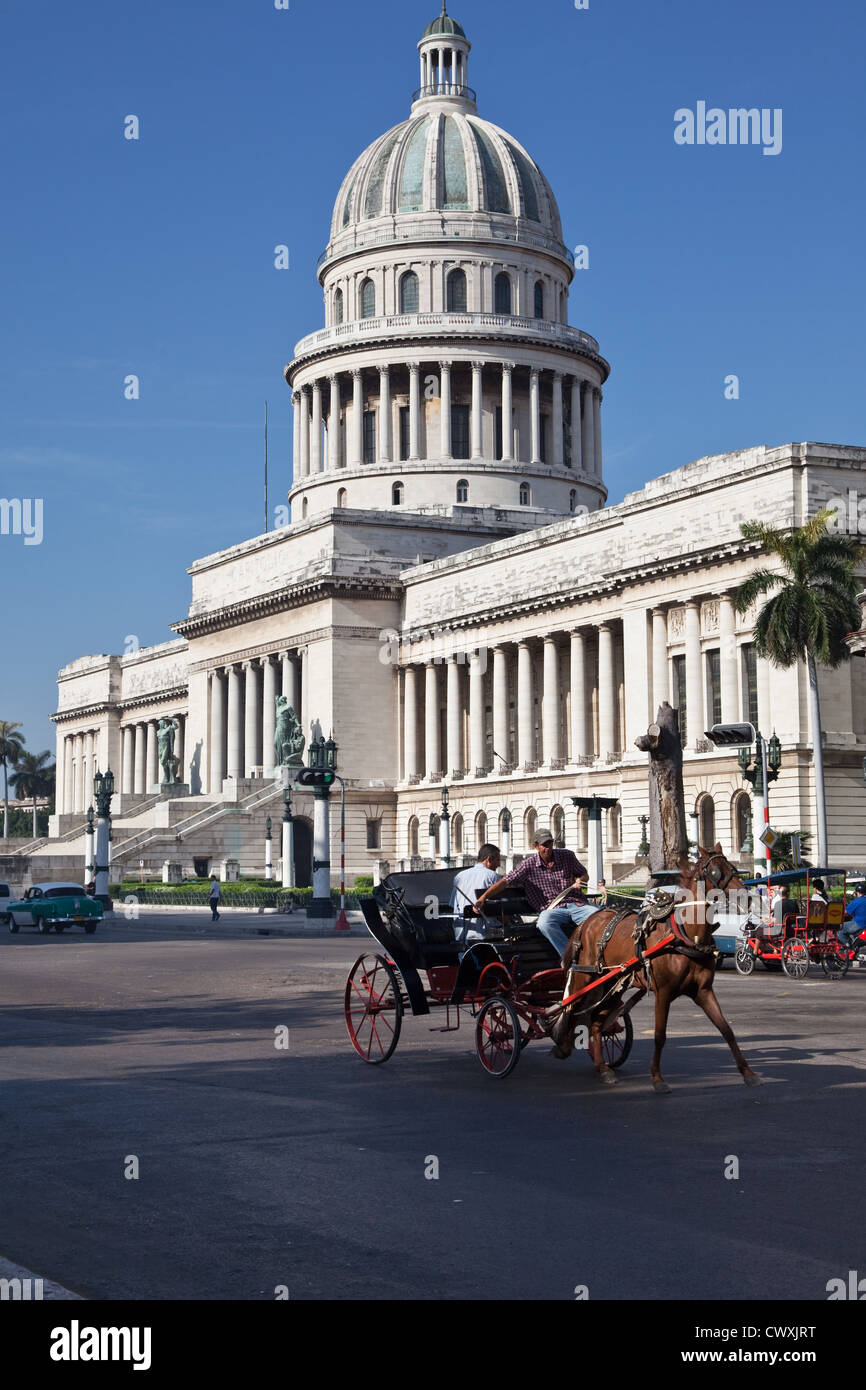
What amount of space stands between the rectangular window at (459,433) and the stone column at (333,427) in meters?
7.07

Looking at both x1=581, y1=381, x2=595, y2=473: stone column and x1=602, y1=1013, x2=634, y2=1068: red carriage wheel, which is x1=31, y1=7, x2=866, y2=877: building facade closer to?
x1=581, y1=381, x2=595, y2=473: stone column

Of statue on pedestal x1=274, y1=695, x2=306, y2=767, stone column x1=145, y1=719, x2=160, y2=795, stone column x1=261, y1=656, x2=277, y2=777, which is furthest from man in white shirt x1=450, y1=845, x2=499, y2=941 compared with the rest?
stone column x1=145, y1=719, x2=160, y2=795

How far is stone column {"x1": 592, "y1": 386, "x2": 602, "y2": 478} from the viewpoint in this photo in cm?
10394

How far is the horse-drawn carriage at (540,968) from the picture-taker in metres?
13.9

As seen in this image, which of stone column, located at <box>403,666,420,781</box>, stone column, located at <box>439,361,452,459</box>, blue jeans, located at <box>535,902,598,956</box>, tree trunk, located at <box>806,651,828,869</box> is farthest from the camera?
stone column, located at <box>439,361,452,459</box>

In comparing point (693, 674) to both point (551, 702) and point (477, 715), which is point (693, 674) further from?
point (477, 715)

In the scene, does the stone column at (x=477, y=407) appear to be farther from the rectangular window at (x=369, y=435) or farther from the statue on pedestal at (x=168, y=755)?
the statue on pedestal at (x=168, y=755)

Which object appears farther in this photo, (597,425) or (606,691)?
(597,425)

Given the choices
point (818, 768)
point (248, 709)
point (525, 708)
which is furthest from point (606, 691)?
point (248, 709)

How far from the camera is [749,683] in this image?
61656mm

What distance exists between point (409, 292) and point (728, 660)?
1831 inches

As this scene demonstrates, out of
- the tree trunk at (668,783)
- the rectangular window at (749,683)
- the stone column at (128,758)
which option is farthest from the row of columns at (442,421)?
the tree trunk at (668,783)

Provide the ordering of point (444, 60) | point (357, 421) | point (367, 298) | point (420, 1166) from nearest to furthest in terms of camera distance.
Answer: point (420, 1166) → point (357, 421) → point (367, 298) → point (444, 60)

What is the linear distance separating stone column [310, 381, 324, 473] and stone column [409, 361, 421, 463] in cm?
732
